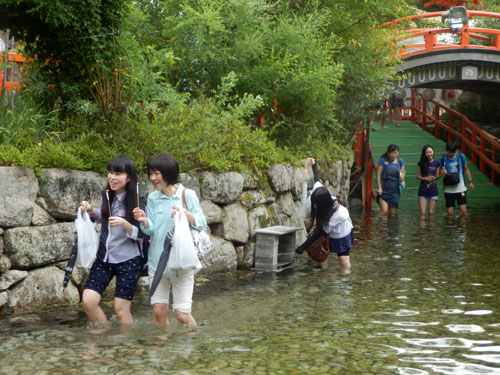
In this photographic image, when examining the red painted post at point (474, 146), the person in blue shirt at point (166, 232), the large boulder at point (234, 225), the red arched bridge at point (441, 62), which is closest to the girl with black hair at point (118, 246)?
the person in blue shirt at point (166, 232)

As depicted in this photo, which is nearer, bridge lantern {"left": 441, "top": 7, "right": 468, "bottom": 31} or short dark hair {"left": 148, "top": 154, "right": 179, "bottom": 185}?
short dark hair {"left": 148, "top": 154, "right": 179, "bottom": 185}

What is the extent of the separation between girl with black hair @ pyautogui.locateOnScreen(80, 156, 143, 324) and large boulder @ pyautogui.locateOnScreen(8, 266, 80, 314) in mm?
1018

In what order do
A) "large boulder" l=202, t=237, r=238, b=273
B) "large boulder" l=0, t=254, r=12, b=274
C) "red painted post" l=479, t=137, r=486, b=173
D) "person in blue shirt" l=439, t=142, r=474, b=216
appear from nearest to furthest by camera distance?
"large boulder" l=0, t=254, r=12, b=274, "large boulder" l=202, t=237, r=238, b=273, "person in blue shirt" l=439, t=142, r=474, b=216, "red painted post" l=479, t=137, r=486, b=173

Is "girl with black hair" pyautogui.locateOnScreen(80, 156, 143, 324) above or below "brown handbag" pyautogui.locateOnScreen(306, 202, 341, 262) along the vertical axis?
above

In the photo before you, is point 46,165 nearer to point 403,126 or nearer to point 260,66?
point 260,66

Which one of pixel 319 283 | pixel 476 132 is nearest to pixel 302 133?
pixel 319 283

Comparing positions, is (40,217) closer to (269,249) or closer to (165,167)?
(165,167)

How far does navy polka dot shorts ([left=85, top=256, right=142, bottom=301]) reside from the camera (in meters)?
5.24

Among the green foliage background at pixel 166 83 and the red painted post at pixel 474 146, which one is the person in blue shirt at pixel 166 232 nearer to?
the green foliage background at pixel 166 83

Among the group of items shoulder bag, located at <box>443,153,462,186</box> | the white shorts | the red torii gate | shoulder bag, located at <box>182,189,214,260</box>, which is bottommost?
the white shorts

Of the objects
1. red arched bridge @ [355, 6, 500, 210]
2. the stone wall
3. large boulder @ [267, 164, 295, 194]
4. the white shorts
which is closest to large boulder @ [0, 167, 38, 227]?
the stone wall

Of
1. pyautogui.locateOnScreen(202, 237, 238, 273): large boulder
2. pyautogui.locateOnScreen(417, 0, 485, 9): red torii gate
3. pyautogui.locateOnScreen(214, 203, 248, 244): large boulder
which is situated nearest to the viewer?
pyautogui.locateOnScreen(202, 237, 238, 273): large boulder

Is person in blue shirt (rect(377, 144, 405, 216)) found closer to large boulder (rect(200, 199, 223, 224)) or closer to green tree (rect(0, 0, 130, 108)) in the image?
large boulder (rect(200, 199, 223, 224))

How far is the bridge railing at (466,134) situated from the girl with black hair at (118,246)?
16.9m
